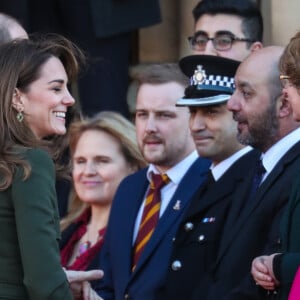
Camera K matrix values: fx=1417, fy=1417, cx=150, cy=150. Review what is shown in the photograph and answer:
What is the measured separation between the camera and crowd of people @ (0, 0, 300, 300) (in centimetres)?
506

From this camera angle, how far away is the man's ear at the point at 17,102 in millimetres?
5258

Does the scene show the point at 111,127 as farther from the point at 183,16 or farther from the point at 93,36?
the point at 183,16

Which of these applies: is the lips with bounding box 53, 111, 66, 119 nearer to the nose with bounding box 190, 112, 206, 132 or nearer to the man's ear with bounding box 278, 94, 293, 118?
the man's ear with bounding box 278, 94, 293, 118

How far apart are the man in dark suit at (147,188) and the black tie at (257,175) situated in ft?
2.12

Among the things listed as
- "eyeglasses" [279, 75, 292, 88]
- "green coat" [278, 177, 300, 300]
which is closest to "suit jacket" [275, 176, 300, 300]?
"green coat" [278, 177, 300, 300]

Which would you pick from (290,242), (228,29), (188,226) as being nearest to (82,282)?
(188,226)

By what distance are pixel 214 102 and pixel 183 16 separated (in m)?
3.20

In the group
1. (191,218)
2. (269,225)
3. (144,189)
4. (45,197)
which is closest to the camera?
(45,197)

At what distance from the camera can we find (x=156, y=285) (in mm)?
6367

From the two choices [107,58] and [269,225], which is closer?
[269,225]

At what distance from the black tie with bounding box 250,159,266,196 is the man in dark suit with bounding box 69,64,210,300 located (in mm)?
645

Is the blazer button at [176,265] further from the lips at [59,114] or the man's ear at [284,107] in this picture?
the lips at [59,114]

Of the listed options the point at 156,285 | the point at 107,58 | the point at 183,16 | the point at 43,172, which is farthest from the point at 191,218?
the point at 183,16

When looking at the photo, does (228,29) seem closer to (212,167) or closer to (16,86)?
(212,167)
